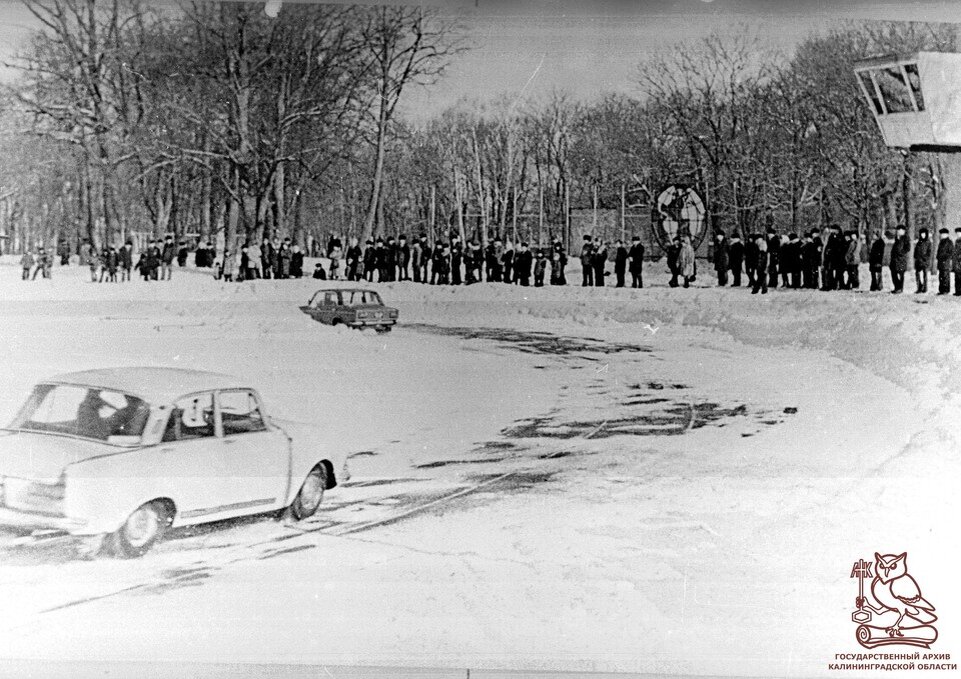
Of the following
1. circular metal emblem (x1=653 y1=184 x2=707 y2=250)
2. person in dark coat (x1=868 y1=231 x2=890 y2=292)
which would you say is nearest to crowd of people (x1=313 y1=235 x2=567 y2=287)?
circular metal emblem (x1=653 y1=184 x2=707 y2=250)

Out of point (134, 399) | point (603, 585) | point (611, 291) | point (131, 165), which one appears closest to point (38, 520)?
point (134, 399)

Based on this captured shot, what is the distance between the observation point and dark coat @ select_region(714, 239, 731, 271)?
3080 mm

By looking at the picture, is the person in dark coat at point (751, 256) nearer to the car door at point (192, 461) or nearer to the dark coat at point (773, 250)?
the dark coat at point (773, 250)

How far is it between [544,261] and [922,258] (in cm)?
121

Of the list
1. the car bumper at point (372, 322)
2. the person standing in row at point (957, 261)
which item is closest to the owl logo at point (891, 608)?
the person standing in row at point (957, 261)

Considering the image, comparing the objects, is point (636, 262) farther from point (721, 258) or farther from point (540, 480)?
point (540, 480)

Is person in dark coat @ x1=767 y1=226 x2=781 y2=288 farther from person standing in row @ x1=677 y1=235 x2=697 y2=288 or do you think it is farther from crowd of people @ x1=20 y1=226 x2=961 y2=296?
person standing in row @ x1=677 y1=235 x2=697 y2=288

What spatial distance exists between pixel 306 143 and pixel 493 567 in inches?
58.9

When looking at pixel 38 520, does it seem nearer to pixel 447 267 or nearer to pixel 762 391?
pixel 447 267

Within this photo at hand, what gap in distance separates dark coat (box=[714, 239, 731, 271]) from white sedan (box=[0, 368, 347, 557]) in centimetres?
139

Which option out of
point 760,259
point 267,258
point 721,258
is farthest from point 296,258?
point 760,259

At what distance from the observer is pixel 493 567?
2895 millimetres

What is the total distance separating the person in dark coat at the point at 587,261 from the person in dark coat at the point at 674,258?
26cm

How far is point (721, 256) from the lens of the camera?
3.09 meters
